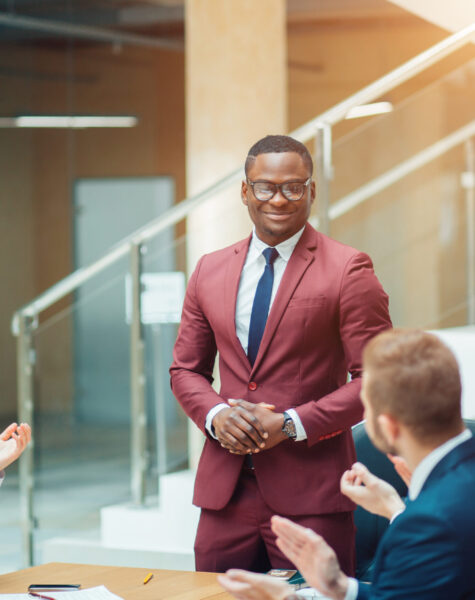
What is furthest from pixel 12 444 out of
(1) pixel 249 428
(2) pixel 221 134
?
(2) pixel 221 134

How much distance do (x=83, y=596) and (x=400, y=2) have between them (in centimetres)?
402

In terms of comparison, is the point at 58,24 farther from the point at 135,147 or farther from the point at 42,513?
the point at 42,513

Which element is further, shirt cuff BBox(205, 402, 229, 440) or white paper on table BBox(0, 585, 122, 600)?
shirt cuff BBox(205, 402, 229, 440)

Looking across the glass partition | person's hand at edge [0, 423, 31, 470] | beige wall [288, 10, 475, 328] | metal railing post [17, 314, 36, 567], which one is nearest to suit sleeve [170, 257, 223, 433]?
person's hand at edge [0, 423, 31, 470]

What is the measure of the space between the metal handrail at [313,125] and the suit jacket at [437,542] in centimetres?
277

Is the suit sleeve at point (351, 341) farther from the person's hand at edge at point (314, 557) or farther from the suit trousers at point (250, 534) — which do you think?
the person's hand at edge at point (314, 557)

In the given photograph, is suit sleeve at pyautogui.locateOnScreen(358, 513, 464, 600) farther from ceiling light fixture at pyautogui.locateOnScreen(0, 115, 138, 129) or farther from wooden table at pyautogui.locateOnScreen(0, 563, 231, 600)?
ceiling light fixture at pyautogui.locateOnScreen(0, 115, 138, 129)

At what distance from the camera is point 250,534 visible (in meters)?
2.38

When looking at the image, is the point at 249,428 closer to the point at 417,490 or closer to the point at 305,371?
the point at 305,371

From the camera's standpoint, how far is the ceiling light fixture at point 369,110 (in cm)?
445

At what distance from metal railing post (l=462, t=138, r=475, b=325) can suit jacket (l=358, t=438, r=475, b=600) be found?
11.7ft

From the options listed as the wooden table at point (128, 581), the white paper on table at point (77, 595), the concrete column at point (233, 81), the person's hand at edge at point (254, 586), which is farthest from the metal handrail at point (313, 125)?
the person's hand at edge at point (254, 586)

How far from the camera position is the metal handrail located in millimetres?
4234

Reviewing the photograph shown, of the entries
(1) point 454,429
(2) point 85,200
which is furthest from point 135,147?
(1) point 454,429
